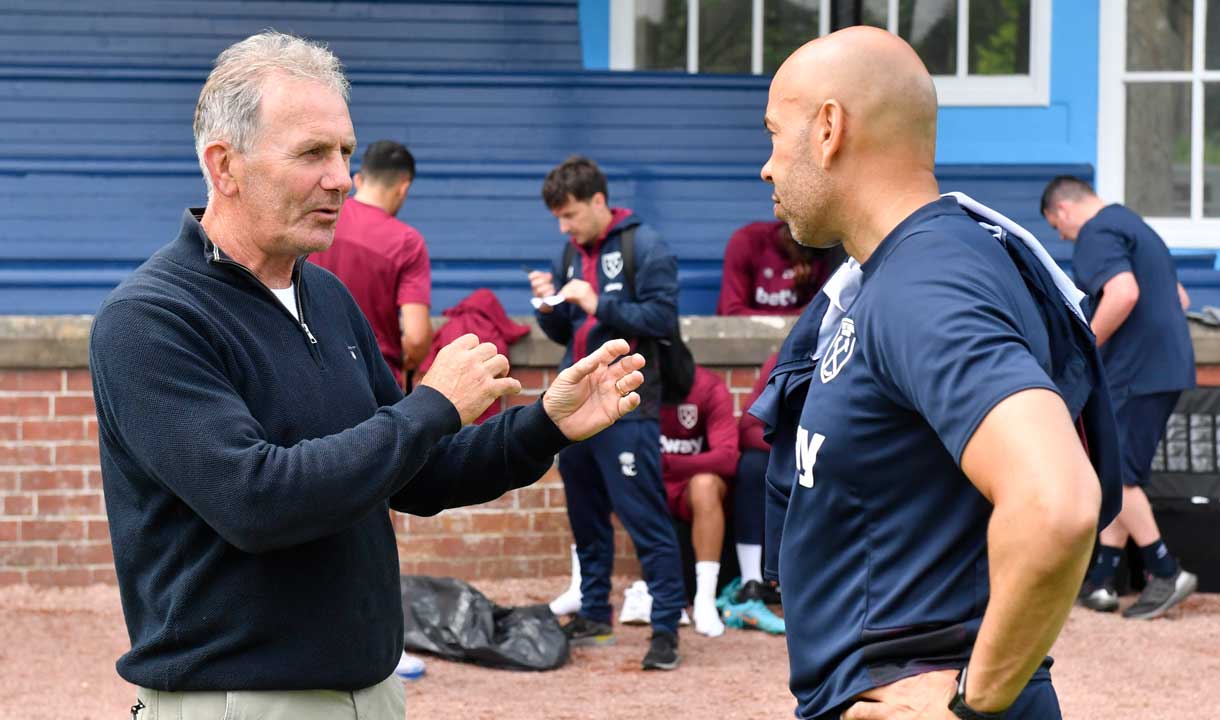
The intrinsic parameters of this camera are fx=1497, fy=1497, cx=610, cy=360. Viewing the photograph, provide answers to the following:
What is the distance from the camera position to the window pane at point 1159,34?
989cm

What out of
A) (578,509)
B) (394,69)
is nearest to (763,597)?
(578,509)

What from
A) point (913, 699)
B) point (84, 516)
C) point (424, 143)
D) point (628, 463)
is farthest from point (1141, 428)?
point (913, 699)

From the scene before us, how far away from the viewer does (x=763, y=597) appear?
7059 mm

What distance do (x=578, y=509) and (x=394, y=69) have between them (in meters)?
3.66

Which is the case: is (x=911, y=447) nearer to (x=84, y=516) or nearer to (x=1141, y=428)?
(x=1141, y=428)

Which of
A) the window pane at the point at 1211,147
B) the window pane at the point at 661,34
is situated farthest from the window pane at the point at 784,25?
the window pane at the point at 1211,147

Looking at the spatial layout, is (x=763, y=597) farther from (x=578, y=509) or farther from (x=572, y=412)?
(x=572, y=412)

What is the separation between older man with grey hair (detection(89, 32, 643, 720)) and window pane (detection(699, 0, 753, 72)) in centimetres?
742

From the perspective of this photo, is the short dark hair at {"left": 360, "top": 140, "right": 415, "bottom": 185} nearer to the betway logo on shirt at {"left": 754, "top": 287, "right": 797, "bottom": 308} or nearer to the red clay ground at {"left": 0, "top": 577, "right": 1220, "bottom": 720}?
the red clay ground at {"left": 0, "top": 577, "right": 1220, "bottom": 720}

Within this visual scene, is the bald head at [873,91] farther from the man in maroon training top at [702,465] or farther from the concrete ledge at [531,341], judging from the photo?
the concrete ledge at [531,341]

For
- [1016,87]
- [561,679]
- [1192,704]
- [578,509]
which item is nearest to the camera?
[1192,704]

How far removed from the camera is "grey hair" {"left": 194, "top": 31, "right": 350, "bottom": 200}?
2.66 meters

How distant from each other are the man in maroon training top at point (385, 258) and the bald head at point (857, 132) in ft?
12.7

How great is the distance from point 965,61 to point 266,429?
825cm
